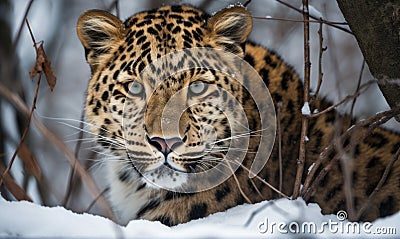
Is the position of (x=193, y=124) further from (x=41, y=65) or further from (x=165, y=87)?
(x=41, y=65)

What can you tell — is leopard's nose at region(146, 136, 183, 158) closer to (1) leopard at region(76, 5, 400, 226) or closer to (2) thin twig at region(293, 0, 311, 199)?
(1) leopard at region(76, 5, 400, 226)

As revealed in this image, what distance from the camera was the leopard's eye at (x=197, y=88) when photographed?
4.96 meters

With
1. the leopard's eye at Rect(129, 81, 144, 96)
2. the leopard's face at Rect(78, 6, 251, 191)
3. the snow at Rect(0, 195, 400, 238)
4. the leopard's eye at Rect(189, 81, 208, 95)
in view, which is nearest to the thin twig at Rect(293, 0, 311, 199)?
the snow at Rect(0, 195, 400, 238)

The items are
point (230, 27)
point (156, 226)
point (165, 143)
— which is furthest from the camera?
point (230, 27)

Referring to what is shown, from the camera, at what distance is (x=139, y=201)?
200 inches

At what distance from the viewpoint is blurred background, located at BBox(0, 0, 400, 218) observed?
630 centimetres

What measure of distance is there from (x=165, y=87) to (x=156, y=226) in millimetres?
1589

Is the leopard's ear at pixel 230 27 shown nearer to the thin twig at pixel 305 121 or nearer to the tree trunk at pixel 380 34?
the thin twig at pixel 305 121

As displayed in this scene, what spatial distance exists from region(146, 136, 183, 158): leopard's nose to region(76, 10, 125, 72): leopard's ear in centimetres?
104

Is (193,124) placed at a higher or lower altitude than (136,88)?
lower

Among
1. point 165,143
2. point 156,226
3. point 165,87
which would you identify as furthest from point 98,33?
point 156,226

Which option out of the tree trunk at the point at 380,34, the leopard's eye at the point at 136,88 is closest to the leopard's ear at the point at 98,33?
the leopard's eye at the point at 136,88

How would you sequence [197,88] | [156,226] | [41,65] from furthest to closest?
[197,88], [41,65], [156,226]

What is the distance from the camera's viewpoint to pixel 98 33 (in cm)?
523
